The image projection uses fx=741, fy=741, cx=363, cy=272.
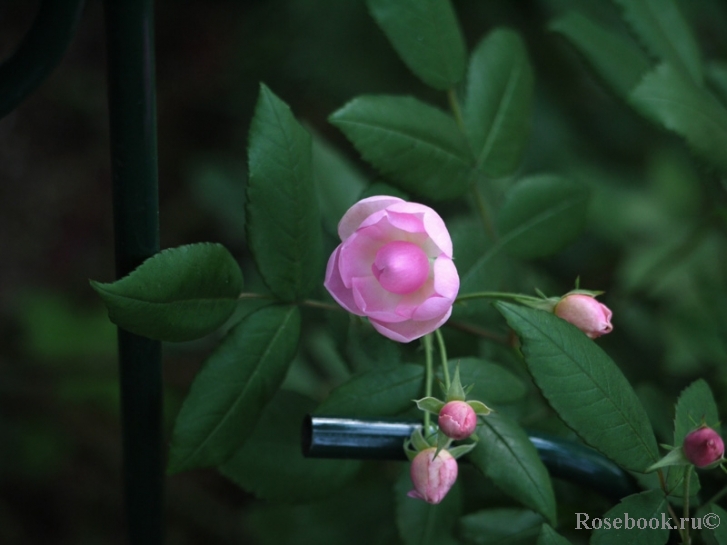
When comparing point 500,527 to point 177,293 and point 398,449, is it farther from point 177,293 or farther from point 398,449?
point 177,293

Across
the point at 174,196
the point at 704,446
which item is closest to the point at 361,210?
the point at 704,446

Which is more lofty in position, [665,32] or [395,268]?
[665,32]

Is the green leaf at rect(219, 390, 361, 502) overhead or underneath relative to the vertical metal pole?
underneath

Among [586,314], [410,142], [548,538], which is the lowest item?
[548,538]

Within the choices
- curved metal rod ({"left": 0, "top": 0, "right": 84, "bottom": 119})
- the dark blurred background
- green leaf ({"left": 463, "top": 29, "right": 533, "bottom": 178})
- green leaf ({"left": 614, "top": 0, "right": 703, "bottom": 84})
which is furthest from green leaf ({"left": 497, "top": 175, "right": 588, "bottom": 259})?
the dark blurred background

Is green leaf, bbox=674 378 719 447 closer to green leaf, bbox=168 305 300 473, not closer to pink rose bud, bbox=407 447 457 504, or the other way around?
pink rose bud, bbox=407 447 457 504

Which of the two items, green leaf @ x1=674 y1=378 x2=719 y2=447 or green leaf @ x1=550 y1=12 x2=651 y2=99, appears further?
green leaf @ x1=550 y1=12 x2=651 y2=99

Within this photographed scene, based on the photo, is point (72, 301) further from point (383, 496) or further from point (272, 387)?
point (272, 387)
